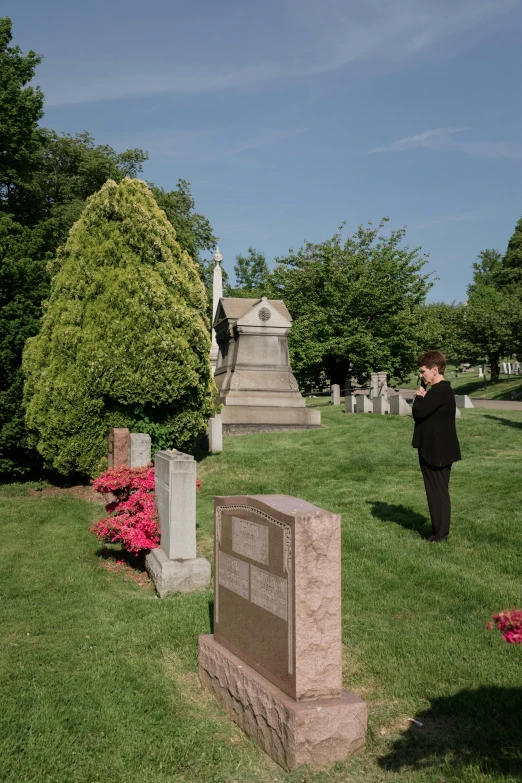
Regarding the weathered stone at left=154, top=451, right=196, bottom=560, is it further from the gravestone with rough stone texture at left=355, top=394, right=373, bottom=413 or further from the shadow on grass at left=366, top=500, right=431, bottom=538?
the gravestone with rough stone texture at left=355, top=394, right=373, bottom=413

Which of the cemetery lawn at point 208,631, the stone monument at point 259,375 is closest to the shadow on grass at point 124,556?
the cemetery lawn at point 208,631

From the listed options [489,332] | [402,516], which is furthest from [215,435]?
[489,332]

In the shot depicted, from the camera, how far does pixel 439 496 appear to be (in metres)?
7.93

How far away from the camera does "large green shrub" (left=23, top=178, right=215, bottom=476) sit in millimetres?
13078

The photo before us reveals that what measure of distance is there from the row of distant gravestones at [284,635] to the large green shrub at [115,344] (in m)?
8.76

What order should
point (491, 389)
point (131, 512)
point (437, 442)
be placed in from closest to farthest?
1. point (437, 442)
2. point (131, 512)
3. point (491, 389)

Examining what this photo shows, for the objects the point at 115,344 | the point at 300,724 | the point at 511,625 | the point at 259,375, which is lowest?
the point at 300,724

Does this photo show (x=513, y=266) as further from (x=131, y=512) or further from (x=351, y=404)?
(x=131, y=512)

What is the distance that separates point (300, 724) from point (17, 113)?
967 inches

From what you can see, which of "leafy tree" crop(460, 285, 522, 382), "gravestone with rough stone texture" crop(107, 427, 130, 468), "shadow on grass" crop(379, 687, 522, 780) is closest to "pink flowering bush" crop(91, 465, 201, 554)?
"gravestone with rough stone texture" crop(107, 427, 130, 468)

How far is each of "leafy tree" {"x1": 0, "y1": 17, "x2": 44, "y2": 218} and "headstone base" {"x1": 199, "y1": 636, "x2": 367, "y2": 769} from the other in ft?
76.2

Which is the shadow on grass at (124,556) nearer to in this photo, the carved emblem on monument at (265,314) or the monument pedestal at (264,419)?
the monument pedestal at (264,419)

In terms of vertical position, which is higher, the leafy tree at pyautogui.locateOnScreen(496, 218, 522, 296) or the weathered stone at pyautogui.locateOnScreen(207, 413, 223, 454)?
the leafy tree at pyautogui.locateOnScreen(496, 218, 522, 296)

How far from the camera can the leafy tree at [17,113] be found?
22.8 meters
